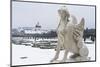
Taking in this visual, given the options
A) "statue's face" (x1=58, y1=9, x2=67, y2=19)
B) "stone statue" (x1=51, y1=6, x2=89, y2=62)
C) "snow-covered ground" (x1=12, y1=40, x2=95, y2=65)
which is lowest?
"snow-covered ground" (x1=12, y1=40, x2=95, y2=65)

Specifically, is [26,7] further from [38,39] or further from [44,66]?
[44,66]

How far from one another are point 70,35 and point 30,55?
0.59 m

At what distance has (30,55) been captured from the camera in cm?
258

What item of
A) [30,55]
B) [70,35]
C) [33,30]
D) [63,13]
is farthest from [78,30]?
[30,55]

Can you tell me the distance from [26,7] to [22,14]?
0.10 m

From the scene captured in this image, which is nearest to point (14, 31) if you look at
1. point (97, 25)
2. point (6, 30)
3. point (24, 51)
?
point (6, 30)

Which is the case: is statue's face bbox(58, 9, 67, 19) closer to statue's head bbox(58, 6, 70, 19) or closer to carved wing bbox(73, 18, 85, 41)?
statue's head bbox(58, 6, 70, 19)

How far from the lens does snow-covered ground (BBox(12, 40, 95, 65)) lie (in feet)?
→ 8.25

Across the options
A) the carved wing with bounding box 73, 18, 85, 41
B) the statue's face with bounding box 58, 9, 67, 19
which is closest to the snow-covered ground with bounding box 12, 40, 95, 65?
the carved wing with bounding box 73, 18, 85, 41

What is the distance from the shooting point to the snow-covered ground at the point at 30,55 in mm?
2514

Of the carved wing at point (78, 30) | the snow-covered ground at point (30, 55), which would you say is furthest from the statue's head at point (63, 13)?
the snow-covered ground at point (30, 55)

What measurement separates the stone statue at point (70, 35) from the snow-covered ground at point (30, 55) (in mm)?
93

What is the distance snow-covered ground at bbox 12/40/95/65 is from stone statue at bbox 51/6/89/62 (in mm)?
93

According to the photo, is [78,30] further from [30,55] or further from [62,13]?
[30,55]
